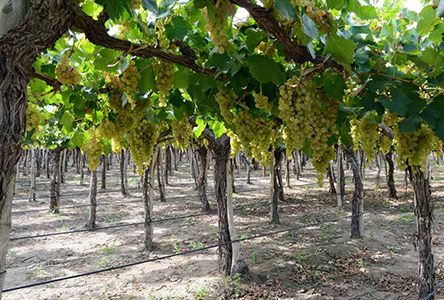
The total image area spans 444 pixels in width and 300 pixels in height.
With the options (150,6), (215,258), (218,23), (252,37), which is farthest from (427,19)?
(215,258)

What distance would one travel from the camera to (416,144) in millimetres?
2338

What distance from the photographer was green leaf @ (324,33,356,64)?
1.30m

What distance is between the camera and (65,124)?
3188 mm

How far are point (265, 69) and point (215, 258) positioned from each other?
5.60 m

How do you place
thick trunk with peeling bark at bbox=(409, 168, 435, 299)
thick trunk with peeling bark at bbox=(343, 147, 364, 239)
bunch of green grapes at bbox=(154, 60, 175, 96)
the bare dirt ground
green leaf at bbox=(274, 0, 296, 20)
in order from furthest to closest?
thick trunk with peeling bark at bbox=(343, 147, 364, 239) < the bare dirt ground < thick trunk with peeling bark at bbox=(409, 168, 435, 299) < bunch of green grapes at bbox=(154, 60, 175, 96) < green leaf at bbox=(274, 0, 296, 20)

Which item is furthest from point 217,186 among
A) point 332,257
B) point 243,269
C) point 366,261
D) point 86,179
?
point 86,179

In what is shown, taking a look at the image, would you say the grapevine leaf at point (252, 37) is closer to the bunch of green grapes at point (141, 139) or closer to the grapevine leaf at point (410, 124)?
the grapevine leaf at point (410, 124)

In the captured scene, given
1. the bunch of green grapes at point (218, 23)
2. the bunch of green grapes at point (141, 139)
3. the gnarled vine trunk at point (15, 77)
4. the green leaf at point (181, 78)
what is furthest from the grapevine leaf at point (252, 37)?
the bunch of green grapes at point (141, 139)

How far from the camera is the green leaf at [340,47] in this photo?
130 centimetres

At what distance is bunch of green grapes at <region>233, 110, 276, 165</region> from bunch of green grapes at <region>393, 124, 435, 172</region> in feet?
3.49

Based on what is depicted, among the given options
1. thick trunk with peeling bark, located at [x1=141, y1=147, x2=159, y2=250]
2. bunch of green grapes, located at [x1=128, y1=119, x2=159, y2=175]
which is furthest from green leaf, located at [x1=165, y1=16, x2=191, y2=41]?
thick trunk with peeling bark, located at [x1=141, y1=147, x2=159, y2=250]

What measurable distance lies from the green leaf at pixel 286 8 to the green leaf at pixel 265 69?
57cm

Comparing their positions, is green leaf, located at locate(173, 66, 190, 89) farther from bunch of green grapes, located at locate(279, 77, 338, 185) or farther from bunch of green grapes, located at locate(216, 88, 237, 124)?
bunch of green grapes, located at locate(279, 77, 338, 185)

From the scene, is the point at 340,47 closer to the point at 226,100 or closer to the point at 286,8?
the point at 286,8
